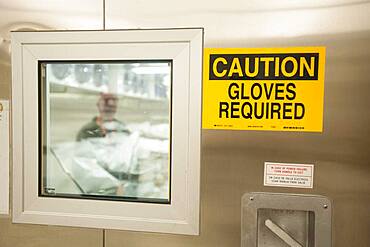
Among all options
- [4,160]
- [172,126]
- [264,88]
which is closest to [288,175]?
[264,88]

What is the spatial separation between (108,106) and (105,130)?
8 cm

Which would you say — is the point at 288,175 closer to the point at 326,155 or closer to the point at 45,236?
the point at 326,155

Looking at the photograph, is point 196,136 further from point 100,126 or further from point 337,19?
point 337,19

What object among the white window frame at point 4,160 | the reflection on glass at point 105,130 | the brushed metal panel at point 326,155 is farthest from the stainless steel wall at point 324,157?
the white window frame at point 4,160

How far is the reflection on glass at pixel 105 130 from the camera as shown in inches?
45.4

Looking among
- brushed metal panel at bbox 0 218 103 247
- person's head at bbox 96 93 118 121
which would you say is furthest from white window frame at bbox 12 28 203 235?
person's head at bbox 96 93 118 121

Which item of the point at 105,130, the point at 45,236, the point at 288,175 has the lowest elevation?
the point at 45,236

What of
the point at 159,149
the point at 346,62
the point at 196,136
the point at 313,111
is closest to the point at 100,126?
the point at 159,149

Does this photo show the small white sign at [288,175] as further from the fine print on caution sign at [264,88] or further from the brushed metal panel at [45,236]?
the brushed metal panel at [45,236]

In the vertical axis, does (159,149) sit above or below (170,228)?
above

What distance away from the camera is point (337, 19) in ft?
3.34

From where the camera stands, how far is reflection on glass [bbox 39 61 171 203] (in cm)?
115

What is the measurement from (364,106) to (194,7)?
0.57m

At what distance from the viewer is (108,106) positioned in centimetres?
119
